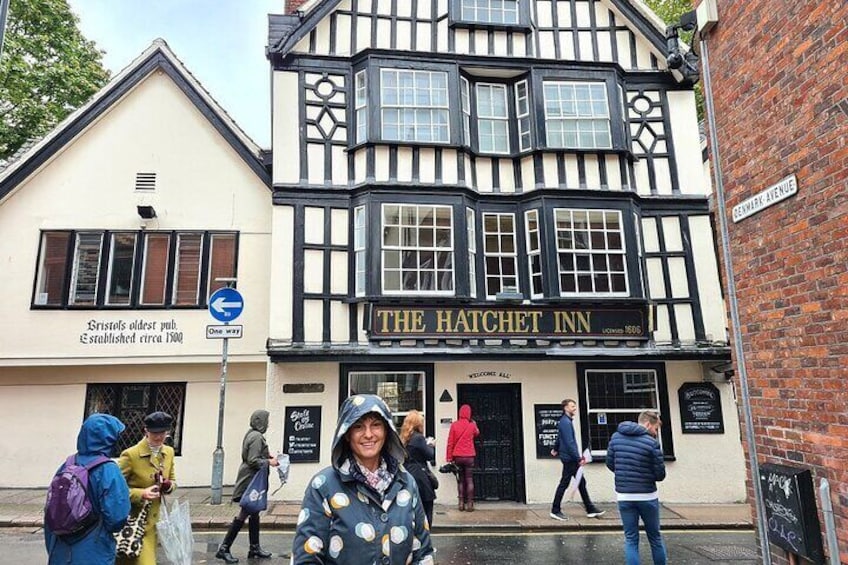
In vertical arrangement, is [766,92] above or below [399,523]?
above

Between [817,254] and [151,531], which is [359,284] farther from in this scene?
[817,254]

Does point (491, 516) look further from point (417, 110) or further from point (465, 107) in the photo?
point (465, 107)

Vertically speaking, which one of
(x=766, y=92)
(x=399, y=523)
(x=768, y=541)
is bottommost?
(x=768, y=541)

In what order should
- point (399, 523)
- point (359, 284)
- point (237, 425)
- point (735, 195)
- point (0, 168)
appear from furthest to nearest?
1. point (0, 168)
2. point (237, 425)
3. point (359, 284)
4. point (735, 195)
5. point (399, 523)

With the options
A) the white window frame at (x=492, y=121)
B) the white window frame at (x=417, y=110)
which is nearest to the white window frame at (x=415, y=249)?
the white window frame at (x=417, y=110)

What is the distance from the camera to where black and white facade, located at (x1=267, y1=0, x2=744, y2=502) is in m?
10.6

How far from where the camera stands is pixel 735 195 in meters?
5.06

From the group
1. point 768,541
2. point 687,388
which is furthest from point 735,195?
point 687,388

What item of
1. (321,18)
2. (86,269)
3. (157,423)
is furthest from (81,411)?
(321,18)

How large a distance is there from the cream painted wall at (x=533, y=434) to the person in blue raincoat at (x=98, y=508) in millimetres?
6722

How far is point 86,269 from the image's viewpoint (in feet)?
38.2

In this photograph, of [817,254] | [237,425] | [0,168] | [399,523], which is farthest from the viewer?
[0,168]

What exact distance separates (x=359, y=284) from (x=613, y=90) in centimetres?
713

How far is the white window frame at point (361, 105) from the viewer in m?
11.5
